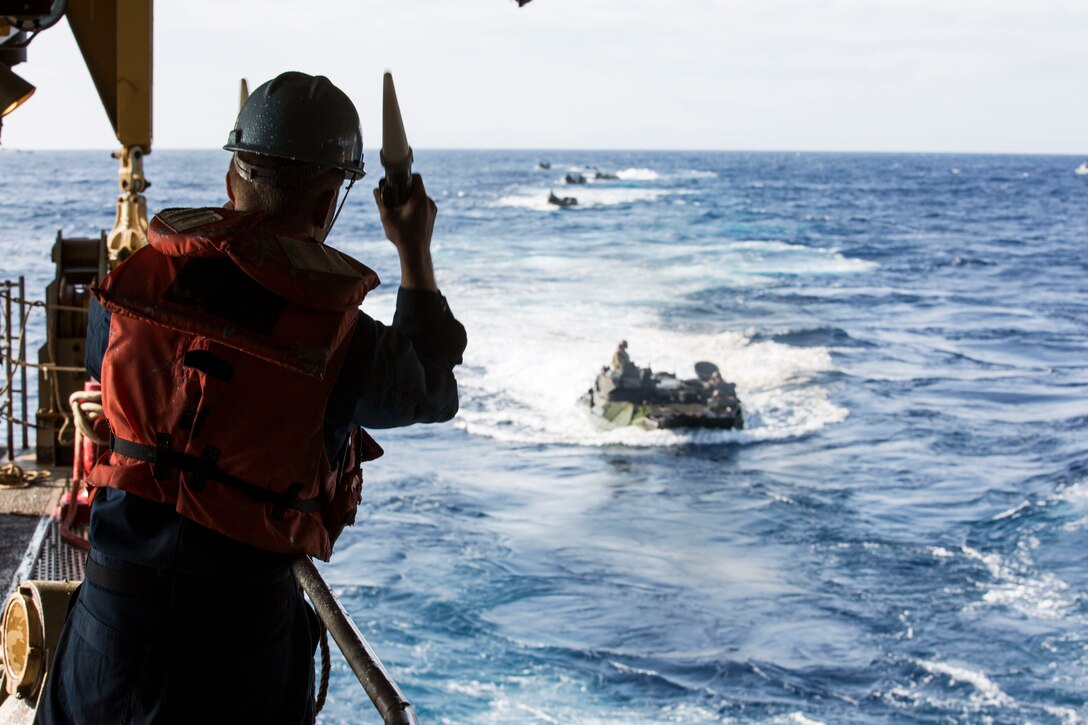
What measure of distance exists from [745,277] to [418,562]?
84.9 ft

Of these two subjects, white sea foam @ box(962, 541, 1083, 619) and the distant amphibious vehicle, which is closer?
white sea foam @ box(962, 541, 1083, 619)

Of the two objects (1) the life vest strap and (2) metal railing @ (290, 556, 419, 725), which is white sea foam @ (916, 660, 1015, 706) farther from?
(1) the life vest strap

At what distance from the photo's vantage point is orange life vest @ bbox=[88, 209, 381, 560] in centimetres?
163

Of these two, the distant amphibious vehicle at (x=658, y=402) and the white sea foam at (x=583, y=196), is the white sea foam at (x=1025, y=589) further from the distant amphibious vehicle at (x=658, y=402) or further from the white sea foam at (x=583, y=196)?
the white sea foam at (x=583, y=196)

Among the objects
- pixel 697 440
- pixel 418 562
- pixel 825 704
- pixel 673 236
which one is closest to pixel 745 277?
pixel 673 236

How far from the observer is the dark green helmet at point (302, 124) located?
1.74m

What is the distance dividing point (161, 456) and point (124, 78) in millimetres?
5139

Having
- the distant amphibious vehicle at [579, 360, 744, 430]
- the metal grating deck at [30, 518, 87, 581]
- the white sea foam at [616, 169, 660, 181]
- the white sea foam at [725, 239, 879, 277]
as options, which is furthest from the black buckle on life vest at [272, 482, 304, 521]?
the white sea foam at [616, 169, 660, 181]

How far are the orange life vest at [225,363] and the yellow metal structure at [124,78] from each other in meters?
4.76

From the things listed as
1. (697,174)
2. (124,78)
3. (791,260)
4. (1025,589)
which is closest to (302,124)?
(124,78)

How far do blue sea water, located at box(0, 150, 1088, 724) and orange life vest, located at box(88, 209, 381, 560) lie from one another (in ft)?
29.4

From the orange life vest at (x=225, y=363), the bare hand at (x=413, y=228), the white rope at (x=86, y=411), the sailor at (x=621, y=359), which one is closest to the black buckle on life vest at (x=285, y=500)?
the orange life vest at (x=225, y=363)

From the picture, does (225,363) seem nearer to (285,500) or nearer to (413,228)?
(285,500)

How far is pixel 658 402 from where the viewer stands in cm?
2025
